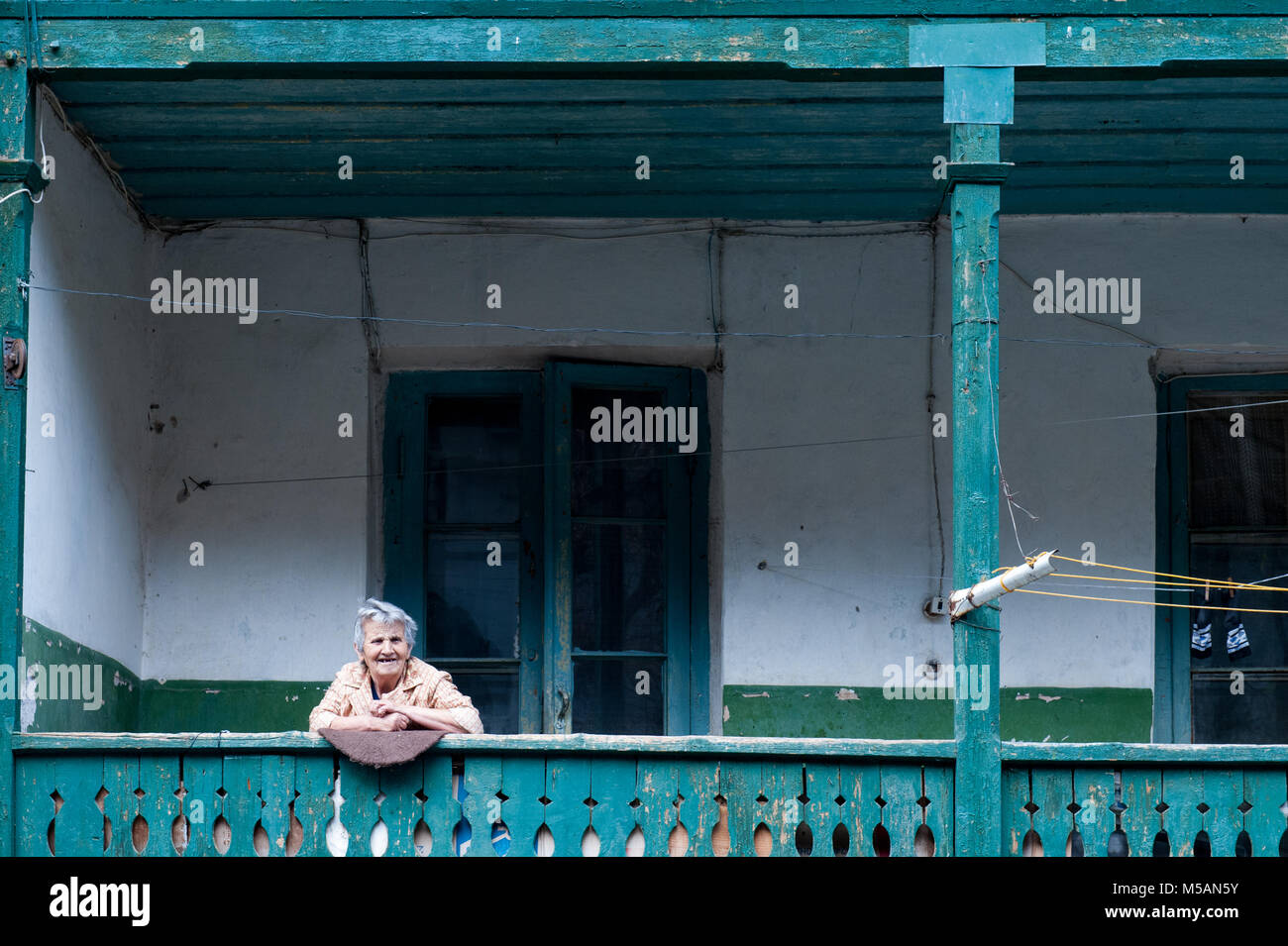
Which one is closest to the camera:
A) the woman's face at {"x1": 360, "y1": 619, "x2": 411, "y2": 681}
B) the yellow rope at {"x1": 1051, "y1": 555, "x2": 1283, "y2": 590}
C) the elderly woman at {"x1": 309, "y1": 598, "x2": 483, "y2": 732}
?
the elderly woman at {"x1": 309, "y1": 598, "x2": 483, "y2": 732}

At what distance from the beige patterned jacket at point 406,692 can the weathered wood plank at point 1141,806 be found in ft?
7.62

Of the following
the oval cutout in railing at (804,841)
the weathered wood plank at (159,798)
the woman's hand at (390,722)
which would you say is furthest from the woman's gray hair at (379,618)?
the oval cutout in railing at (804,841)

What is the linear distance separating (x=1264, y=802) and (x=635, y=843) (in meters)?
2.17

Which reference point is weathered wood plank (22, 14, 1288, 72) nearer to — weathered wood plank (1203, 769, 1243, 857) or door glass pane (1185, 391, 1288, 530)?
door glass pane (1185, 391, 1288, 530)

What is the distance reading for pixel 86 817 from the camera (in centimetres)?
567

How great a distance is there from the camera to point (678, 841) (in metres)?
5.67

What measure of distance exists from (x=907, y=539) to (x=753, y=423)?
909 millimetres

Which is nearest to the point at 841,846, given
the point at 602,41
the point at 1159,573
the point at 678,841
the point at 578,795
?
the point at 678,841

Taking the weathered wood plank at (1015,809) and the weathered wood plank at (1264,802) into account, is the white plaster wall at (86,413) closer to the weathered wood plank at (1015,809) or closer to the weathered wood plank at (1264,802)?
the weathered wood plank at (1015,809)

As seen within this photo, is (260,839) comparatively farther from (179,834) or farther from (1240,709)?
(1240,709)

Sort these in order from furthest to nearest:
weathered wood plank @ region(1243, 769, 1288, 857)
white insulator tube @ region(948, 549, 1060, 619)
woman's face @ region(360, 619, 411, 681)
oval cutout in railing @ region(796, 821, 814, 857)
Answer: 1. oval cutout in railing @ region(796, 821, 814, 857)
2. woman's face @ region(360, 619, 411, 681)
3. weathered wood plank @ region(1243, 769, 1288, 857)
4. white insulator tube @ region(948, 549, 1060, 619)

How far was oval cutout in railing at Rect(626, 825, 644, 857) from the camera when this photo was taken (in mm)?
5680

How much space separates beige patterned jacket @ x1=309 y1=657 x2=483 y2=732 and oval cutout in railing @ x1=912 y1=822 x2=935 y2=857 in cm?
163

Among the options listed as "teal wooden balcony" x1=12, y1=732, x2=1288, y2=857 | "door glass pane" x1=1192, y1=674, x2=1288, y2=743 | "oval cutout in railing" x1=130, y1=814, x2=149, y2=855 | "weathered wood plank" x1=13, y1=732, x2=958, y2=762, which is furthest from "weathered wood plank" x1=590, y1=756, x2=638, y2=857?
"door glass pane" x1=1192, y1=674, x2=1288, y2=743
